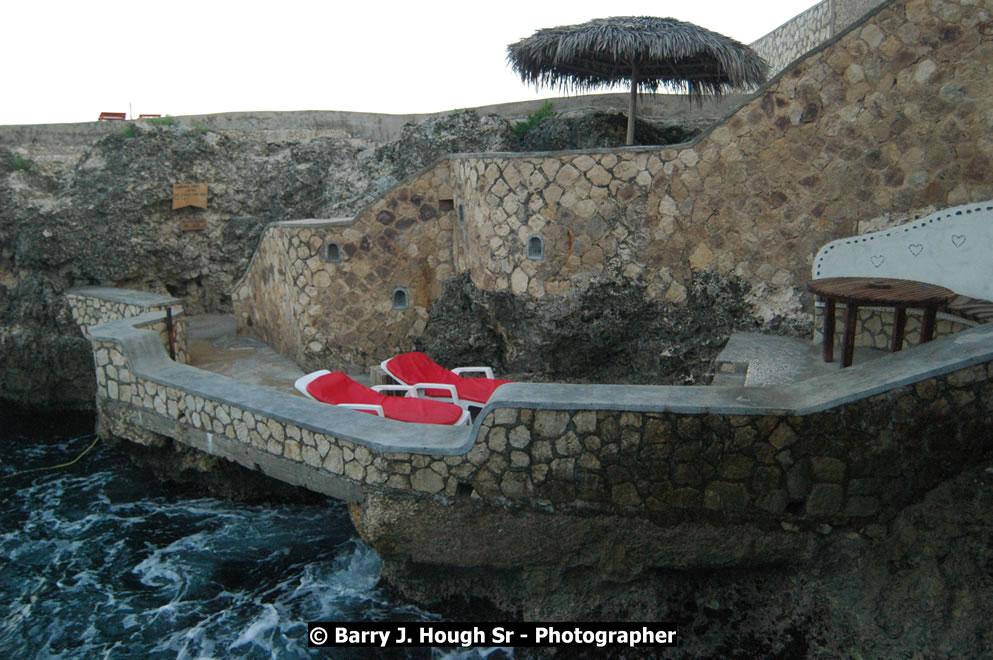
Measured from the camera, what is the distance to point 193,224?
1412 centimetres

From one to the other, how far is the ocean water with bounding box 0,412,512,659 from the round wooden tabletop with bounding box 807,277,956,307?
13.0 feet

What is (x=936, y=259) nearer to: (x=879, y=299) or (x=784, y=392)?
(x=879, y=299)

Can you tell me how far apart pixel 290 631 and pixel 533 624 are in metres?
2.18

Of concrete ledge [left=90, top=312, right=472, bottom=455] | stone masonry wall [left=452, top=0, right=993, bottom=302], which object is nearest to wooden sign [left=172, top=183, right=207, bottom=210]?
concrete ledge [left=90, top=312, right=472, bottom=455]

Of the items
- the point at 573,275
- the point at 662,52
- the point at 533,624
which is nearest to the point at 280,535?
the point at 533,624

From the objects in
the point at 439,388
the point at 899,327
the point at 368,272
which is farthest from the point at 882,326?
the point at 368,272

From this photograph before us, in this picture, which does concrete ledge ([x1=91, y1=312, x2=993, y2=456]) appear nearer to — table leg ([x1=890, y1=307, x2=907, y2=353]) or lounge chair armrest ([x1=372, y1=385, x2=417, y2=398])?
table leg ([x1=890, y1=307, x2=907, y2=353])

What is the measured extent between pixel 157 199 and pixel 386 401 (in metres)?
9.05

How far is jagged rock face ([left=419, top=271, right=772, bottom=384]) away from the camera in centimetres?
770

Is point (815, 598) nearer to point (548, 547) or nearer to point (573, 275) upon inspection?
point (548, 547)

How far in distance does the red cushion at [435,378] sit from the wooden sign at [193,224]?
7.52m

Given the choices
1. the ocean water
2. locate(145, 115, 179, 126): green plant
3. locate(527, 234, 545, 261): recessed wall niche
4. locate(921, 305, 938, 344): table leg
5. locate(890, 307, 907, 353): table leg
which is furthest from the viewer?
locate(145, 115, 179, 126): green plant

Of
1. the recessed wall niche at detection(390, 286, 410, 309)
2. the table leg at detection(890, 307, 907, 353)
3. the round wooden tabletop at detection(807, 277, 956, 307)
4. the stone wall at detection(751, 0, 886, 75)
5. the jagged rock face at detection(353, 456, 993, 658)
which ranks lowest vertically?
the jagged rock face at detection(353, 456, 993, 658)

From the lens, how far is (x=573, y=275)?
809 centimetres
